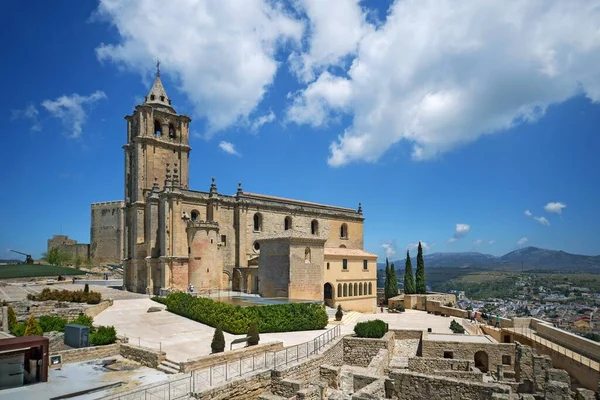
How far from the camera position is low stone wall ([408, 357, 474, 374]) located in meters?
20.0

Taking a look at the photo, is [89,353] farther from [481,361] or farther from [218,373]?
[481,361]

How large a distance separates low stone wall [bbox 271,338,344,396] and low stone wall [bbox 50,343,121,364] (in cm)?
784

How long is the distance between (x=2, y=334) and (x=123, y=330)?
5.79 metres

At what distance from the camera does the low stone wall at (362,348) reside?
21609mm

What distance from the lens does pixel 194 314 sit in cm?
2688

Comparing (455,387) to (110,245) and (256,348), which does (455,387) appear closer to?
(256,348)

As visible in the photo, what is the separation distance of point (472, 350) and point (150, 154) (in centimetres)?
3549

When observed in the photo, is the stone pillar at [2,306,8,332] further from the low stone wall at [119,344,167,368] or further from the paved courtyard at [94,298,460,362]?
the low stone wall at [119,344,167,368]

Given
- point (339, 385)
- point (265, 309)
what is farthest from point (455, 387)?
point (265, 309)

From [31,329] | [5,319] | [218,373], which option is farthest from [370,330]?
[5,319]

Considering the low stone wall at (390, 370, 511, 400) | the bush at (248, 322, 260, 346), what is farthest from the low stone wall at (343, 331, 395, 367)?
the low stone wall at (390, 370, 511, 400)

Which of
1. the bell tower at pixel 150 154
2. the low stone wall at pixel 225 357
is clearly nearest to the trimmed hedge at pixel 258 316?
the low stone wall at pixel 225 357

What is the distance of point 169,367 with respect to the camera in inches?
614

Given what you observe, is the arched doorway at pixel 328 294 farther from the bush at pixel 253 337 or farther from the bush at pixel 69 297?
the bush at pixel 253 337
